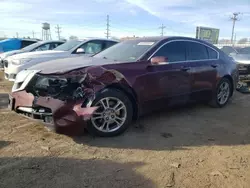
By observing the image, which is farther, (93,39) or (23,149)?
(93,39)

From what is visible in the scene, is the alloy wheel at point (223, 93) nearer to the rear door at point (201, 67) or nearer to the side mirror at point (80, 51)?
the rear door at point (201, 67)

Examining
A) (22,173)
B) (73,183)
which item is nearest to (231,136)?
(73,183)

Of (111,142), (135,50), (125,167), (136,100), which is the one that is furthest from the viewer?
(135,50)

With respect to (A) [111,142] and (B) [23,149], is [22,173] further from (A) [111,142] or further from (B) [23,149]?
(A) [111,142]

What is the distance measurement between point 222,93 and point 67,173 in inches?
174

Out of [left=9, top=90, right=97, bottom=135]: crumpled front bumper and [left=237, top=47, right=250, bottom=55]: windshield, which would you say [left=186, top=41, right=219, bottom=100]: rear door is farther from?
[left=237, top=47, right=250, bottom=55]: windshield

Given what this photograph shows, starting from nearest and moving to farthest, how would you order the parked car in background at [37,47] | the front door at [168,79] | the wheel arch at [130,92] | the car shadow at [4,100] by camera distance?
1. the wheel arch at [130,92]
2. the front door at [168,79]
3. the car shadow at [4,100]
4. the parked car in background at [37,47]

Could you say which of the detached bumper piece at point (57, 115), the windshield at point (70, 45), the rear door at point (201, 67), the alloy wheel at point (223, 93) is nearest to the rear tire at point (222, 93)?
the alloy wheel at point (223, 93)

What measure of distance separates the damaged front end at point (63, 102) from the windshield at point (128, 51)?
43.9 inches

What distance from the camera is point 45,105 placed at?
12.2ft

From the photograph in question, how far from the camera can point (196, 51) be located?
5.46 m

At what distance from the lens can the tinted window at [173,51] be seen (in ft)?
15.8

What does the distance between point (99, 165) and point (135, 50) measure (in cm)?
235

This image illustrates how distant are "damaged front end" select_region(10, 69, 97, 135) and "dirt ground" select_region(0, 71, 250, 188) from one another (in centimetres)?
32
